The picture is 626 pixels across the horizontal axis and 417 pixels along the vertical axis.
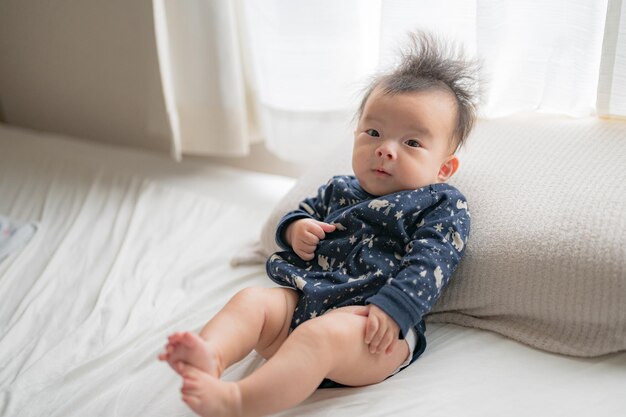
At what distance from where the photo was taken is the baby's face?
3.78 feet

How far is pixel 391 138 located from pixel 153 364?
2.00ft

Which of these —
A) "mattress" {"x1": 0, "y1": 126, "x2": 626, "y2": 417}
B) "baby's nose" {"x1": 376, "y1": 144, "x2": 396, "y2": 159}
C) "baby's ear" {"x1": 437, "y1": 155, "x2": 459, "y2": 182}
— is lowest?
"mattress" {"x1": 0, "y1": 126, "x2": 626, "y2": 417}

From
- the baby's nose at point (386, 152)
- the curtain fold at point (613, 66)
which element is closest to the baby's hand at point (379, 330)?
the baby's nose at point (386, 152)

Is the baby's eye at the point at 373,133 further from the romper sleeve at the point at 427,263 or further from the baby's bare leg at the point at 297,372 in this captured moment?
the baby's bare leg at the point at 297,372

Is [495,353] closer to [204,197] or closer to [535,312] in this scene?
[535,312]

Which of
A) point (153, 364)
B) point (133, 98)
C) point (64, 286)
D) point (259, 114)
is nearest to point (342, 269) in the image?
point (153, 364)

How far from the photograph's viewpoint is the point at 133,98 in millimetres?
2096

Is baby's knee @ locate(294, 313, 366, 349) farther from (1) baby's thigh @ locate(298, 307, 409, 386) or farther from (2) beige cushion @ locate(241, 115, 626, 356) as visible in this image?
(2) beige cushion @ locate(241, 115, 626, 356)

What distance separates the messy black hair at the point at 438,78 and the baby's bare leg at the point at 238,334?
1.40 ft

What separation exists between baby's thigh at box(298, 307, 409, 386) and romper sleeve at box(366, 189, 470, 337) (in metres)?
0.05

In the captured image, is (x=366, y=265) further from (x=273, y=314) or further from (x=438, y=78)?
(x=438, y=78)

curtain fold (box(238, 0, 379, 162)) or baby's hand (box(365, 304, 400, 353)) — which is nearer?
baby's hand (box(365, 304, 400, 353))

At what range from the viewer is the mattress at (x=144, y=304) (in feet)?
3.35

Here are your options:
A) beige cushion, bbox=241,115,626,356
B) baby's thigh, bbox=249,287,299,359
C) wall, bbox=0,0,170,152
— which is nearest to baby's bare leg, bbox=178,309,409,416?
baby's thigh, bbox=249,287,299,359
